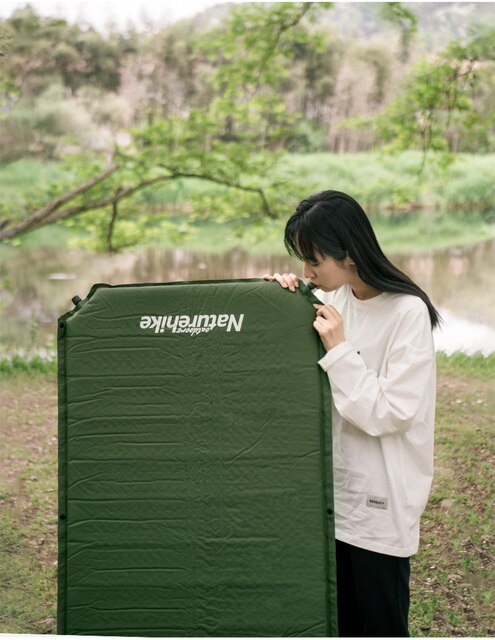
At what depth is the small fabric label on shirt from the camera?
1848mm

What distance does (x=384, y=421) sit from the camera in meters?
1.78

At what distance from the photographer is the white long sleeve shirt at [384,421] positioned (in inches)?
70.5

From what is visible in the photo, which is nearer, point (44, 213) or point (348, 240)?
point (348, 240)

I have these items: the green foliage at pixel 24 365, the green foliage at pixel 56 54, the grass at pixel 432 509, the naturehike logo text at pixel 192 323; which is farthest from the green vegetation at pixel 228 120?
the naturehike logo text at pixel 192 323

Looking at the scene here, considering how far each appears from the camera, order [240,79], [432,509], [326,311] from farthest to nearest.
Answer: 1. [240,79]
2. [432,509]
3. [326,311]

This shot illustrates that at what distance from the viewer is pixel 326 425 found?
1.91 m

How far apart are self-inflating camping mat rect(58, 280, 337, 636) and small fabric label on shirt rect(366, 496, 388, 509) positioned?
11 centimetres

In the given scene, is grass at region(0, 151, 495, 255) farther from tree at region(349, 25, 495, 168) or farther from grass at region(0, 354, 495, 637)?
grass at region(0, 354, 495, 637)

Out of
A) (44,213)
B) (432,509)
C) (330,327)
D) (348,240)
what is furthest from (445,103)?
(330,327)

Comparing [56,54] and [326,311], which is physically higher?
[56,54]

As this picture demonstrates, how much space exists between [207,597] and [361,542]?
0.46 metres

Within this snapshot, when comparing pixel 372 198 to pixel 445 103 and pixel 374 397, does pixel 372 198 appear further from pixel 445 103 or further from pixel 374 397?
→ pixel 374 397

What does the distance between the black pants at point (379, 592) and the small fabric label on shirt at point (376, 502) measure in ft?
0.42

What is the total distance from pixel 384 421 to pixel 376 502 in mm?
240
